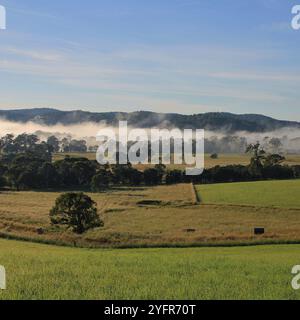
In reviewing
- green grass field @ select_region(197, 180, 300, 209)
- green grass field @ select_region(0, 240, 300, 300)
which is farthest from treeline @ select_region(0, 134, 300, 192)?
green grass field @ select_region(0, 240, 300, 300)

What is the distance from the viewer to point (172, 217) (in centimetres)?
7544

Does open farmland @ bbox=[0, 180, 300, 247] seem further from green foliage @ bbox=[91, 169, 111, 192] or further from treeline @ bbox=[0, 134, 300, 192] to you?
treeline @ bbox=[0, 134, 300, 192]

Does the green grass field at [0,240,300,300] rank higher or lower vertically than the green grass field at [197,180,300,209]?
higher

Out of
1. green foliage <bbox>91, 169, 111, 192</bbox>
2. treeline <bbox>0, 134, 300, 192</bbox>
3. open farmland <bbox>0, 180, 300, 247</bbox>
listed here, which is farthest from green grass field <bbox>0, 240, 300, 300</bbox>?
treeline <bbox>0, 134, 300, 192</bbox>

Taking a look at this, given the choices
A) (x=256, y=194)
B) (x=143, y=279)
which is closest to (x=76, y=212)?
(x=143, y=279)

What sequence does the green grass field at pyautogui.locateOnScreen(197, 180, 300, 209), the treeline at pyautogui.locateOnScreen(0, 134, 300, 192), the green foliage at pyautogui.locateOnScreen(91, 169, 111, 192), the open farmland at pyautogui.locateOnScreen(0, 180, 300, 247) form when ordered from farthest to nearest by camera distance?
the treeline at pyautogui.locateOnScreen(0, 134, 300, 192)
the green foliage at pyautogui.locateOnScreen(91, 169, 111, 192)
the green grass field at pyautogui.locateOnScreen(197, 180, 300, 209)
the open farmland at pyautogui.locateOnScreen(0, 180, 300, 247)

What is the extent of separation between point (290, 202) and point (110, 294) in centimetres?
7526

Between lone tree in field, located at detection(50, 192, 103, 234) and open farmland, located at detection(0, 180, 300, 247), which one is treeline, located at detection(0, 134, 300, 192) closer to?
open farmland, located at detection(0, 180, 300, 247)

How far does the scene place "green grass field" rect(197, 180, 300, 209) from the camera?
293 feet

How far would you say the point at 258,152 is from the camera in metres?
170

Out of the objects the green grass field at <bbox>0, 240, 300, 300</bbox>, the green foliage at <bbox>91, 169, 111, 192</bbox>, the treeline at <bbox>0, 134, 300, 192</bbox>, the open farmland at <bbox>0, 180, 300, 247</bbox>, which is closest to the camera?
the green grass field at <bbox>0, 240, 300, 300</bbox>

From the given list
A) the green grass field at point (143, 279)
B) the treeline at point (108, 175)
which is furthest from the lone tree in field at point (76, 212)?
the treeline at point (108, 175)

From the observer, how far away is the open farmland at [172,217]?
47.5 meters

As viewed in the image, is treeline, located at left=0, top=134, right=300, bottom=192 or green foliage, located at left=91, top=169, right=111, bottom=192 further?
treeline, located at left=0, top=134, right=300, bottom=192
